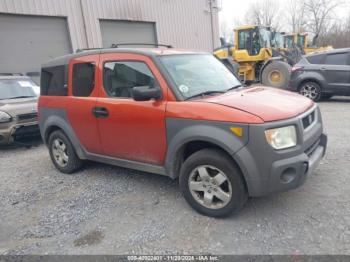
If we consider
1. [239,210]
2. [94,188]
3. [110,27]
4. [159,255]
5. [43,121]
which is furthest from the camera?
[110,27]

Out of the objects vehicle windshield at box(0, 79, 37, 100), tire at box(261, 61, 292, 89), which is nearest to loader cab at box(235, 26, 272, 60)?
tire at box(261, 61, 292, 89)

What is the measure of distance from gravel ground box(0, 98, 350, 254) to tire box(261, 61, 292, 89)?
26.5 ft

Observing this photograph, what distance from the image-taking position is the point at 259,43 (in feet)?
46.1

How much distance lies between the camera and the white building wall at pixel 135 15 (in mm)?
11469

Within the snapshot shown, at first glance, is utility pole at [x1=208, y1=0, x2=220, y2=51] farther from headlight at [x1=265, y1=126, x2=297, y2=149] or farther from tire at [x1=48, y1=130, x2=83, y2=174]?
headlight at [x1=265, y1=126, x2=297, y2=149]

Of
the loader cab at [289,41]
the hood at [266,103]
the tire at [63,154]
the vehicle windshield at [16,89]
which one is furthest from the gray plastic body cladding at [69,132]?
the loader cab at [289,41]

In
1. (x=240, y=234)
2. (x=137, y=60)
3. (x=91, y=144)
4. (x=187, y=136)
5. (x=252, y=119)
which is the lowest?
(x=240, y=234)

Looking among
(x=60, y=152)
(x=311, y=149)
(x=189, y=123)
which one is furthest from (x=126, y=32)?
(x=311, y=149)

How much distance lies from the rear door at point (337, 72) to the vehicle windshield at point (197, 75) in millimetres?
A: 6200

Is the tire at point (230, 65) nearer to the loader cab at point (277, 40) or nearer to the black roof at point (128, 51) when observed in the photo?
the black roof at point (128, 51)

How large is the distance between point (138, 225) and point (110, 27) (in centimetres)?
1199

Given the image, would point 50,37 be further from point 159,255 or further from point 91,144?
point 159,255

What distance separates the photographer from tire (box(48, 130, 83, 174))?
4.79m

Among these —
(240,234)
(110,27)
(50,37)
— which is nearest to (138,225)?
(240,234)
